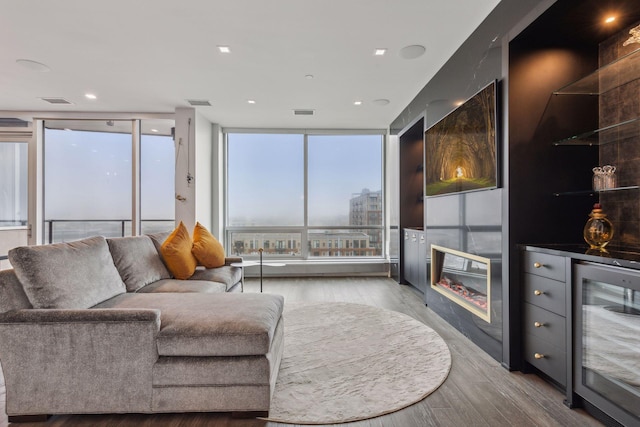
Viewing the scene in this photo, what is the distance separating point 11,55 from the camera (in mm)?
3156

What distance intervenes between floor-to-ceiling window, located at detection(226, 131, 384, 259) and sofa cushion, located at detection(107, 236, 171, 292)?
273 centimetres

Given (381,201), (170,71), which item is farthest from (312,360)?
(381,201)

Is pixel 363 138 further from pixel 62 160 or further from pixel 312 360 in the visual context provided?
pixel 62 160

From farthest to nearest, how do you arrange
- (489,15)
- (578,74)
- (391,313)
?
(391,313) < (489,15) < (578,74)

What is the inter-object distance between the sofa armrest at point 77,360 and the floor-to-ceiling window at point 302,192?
423 cm

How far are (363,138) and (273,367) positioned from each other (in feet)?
15.9

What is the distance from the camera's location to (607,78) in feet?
6.97

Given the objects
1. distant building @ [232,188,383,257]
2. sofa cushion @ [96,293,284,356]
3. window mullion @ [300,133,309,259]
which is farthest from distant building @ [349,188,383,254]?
sofa cushion @ [96,293,284,356]

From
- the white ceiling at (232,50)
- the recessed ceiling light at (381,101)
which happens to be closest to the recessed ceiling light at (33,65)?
the white ceiling at (232,50)

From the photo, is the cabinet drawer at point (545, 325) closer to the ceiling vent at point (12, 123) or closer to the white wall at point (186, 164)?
the white wall at point (186, 164)

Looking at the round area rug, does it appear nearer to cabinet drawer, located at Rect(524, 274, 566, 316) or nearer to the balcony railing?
cabinet drawer, located at Rect(524, 274, 566, 316)

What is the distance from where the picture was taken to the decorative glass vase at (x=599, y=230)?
1904mm

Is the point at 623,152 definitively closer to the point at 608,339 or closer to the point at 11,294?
the point at 608,339

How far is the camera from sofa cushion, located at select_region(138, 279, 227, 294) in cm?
267
